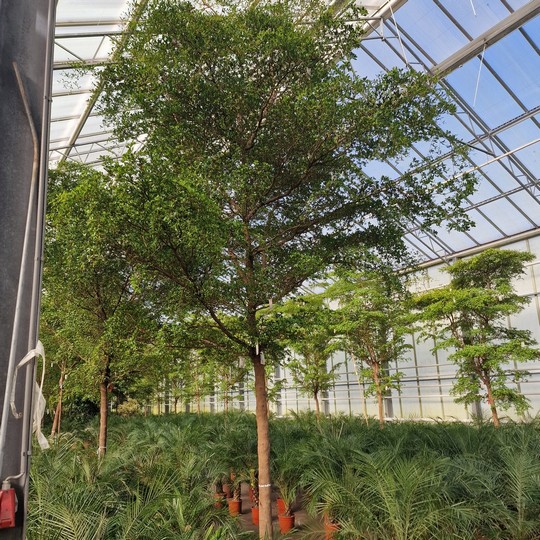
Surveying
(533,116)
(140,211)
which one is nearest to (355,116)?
(140,211)

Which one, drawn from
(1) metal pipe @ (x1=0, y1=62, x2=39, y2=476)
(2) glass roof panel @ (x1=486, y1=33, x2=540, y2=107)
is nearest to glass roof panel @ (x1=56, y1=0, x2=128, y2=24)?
(2) glass roof panel @ (x1=486, y1=33, x2=540, y2=107)

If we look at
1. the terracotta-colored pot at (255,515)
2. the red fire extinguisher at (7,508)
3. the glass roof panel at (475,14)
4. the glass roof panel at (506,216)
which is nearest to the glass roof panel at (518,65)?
the glass roof panel at (475,14)

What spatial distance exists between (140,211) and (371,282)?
10.7 metres

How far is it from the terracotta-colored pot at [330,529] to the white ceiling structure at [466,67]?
8042 millimetres

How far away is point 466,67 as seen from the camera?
14.4 metres

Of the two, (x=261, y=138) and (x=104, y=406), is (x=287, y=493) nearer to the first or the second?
(x=104, y=406)

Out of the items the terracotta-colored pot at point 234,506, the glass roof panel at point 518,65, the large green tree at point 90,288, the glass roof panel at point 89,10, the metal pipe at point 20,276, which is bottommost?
the terracotta-colored pot at point 234,506

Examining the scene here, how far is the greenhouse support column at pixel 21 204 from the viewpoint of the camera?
1492mm

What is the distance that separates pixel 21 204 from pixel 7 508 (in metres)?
0.96

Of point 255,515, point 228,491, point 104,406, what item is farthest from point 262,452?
point 104,406

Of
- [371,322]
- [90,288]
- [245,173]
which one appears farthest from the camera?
[371,322]

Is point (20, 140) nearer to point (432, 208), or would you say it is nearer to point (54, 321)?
point (432, 208)

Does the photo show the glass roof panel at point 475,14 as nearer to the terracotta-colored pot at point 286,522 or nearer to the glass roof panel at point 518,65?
the glass roof panel at point 518,65

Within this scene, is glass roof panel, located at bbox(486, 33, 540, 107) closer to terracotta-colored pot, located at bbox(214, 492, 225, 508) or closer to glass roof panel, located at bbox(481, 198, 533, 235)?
glass roof panel, located at bbox(481, 198, 533, 235)
